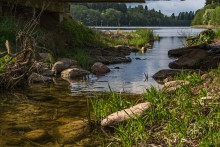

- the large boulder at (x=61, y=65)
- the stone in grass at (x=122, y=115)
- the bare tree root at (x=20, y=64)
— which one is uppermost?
the bare tree root at (x=20, y=64)

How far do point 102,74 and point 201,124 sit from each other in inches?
400

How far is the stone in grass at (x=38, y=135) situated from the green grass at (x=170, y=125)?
1.01 metres

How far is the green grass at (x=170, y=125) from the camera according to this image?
543 cm

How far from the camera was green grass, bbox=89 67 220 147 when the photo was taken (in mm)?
5434

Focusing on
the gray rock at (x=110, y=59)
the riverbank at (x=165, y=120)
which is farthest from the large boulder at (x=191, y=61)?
the riverbank at (x=165, y=120)

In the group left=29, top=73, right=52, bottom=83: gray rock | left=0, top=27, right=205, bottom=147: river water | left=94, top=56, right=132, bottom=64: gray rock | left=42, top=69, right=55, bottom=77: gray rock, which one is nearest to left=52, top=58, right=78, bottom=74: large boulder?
left=42, top=69, right=55, bottom=77: gray rock

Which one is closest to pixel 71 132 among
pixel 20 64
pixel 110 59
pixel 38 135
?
pixel 38 135

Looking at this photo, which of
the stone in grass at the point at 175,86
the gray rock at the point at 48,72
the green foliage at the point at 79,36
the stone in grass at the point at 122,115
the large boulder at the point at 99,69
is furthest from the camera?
the green foliage at the point at 79,36

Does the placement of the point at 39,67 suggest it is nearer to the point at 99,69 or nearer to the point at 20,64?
the point at 20,64

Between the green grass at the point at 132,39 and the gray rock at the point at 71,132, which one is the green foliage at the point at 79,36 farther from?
the gray rock at the point at 71,132

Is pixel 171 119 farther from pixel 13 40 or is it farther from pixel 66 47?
pixel 66 47

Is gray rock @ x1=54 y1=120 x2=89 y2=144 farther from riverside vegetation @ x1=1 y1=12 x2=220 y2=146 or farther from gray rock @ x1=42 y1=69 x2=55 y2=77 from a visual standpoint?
gray rock @ x1=42 y1=69 x2=55 y2=77

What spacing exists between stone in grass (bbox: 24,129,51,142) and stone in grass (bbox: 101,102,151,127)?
1051 mm

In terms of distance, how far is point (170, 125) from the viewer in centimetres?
583
